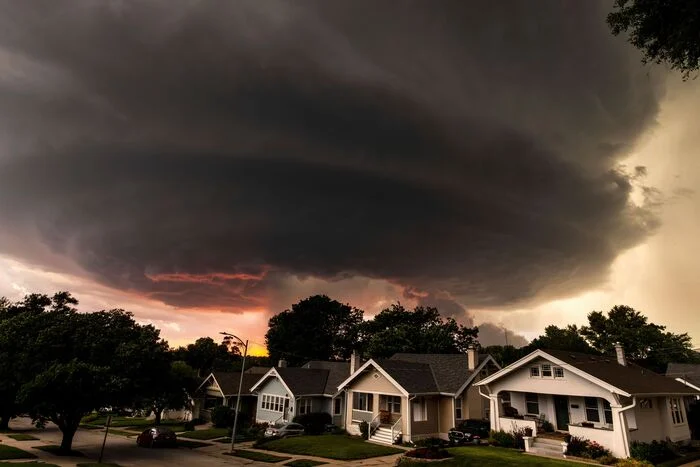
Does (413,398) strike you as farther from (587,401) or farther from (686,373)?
(686,373)

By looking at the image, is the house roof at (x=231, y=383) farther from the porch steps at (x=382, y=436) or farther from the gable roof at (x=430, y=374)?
the porch steps at (x=382, y=436)

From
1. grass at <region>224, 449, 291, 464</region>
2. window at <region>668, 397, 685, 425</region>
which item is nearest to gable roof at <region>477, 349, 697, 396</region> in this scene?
window at <region>668, 397, 685, 425</region>

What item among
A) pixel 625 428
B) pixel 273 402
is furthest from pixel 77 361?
pixel 625 428

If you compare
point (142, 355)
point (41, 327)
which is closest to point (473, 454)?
point (142, 355)

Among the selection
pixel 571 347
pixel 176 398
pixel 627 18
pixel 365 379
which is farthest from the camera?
pixel 571 347

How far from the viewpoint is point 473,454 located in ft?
89.3

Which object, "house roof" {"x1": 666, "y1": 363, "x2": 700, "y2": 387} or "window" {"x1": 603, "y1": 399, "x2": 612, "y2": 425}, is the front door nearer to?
"window" {"x1": 603, "y1": 399, "x2": 612, "y2": 425}

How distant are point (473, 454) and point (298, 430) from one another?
62.5ft

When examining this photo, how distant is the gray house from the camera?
4531 centimetres

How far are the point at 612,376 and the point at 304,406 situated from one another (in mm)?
29361

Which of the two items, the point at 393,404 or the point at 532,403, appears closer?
the point at 532,403

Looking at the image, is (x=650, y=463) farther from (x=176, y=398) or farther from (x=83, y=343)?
(x=176, y=398)

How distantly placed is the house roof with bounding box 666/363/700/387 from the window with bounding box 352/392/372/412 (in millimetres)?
34478

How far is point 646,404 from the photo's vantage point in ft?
93.9
